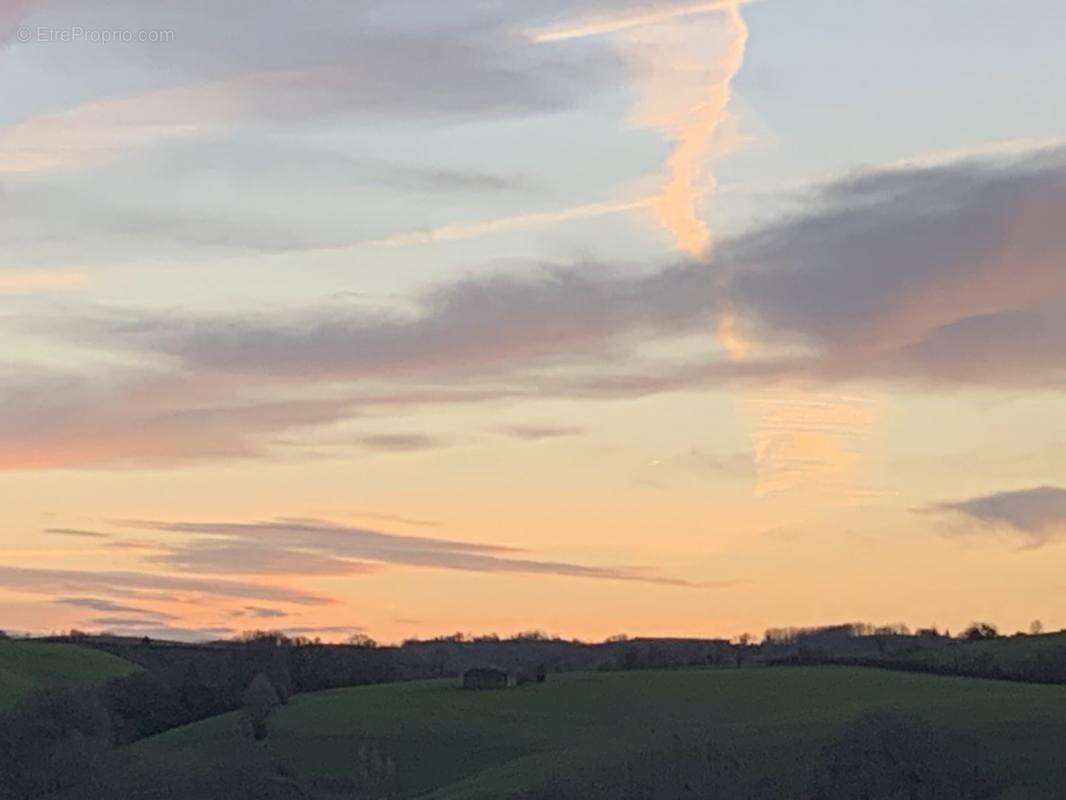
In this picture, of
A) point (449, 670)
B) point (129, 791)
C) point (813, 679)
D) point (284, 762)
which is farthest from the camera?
point (449, 670)

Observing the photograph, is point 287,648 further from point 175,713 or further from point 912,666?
point 912,666

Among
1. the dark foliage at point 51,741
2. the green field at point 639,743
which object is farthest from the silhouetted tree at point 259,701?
the dark foliage at point 51,741

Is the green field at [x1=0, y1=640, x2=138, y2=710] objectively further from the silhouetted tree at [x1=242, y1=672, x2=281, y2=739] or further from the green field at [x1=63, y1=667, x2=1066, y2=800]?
the green field at [x1=63, y1=667, x2=1066, y2=800]

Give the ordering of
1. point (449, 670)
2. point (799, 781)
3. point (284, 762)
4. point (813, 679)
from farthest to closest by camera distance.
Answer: point (449, 670)
point (813, 679)
point (284, 762)
point (799, 781)

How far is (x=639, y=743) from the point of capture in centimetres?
11356

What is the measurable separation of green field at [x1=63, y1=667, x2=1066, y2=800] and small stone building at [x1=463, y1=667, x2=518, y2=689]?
191 centimetres

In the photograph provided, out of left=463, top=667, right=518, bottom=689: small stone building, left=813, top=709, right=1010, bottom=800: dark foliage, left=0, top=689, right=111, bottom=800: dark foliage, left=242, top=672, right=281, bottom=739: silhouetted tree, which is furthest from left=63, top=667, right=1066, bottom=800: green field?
left=0, top=689, right=111, bottom=800: dark foliage

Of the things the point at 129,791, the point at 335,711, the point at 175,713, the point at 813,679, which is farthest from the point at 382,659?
the point at 129,791

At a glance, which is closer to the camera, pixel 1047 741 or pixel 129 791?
pixel 1047 741

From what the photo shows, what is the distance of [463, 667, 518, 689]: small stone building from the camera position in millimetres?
142750

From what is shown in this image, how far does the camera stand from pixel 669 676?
142000 millimetres

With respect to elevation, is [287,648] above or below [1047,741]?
above

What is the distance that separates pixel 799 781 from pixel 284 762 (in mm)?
35082

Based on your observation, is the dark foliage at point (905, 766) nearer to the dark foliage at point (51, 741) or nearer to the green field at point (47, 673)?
the dark foliage at point (51, 741)
